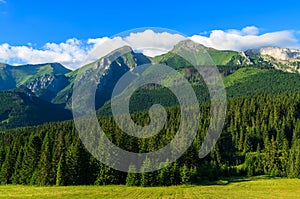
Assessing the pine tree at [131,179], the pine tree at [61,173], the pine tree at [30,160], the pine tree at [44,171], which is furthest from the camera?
the pine tree at [30,160]

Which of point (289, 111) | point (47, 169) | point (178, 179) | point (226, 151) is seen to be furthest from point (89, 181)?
point (289, 111)

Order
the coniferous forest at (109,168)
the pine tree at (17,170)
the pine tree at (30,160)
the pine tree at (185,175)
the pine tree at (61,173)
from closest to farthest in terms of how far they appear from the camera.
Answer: the pine tree at (61,173) < the coniferous forest at (109,168) < the pine tree at (185,175) < the pine tree at (30,160) < the pine tree at (17,170)

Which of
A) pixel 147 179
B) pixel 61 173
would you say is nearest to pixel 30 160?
pixel 61 173

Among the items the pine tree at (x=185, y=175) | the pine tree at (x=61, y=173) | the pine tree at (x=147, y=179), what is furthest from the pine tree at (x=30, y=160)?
the pine tree at (x=185, y=175)

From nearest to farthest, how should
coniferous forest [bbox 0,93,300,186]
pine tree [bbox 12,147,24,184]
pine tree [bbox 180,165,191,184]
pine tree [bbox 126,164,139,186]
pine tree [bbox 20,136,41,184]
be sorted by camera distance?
pine tree [bbox 126,164,139,186] < coniferous forest [bbox 0,93,300,186] < pine tree [bbox 180,165,191,184] < pine tree [bbox 20,136,41,184] < pine tree [bbox 12,147,24,184]

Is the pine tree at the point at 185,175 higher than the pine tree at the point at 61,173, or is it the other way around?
the pine tree at the point at 61,173

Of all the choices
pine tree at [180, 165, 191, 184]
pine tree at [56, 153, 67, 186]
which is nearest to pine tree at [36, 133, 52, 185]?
pine tree at [56, 153, 67, 186]

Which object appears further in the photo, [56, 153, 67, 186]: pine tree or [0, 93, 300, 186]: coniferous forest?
[0, 93, 300, 186]: coniferous forest

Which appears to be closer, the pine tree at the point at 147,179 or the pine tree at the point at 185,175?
the pine tree at the point at 147,179

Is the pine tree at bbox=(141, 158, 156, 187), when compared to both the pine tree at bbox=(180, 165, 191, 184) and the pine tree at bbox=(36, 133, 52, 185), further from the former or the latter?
the pine tree at bbox=(36, 133, 52, 185)

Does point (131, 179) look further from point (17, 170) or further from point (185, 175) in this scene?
point (17, 170)

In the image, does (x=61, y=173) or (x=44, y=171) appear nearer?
(x=61, y=173)

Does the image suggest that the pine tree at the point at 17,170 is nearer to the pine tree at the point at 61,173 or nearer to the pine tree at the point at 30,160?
the pine tree at the point at 30,160

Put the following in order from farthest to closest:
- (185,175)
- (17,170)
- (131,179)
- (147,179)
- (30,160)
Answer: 1. (17,170)
2. (30,160)
3. (185,175)
4. (147,179)
5. (131,179)
